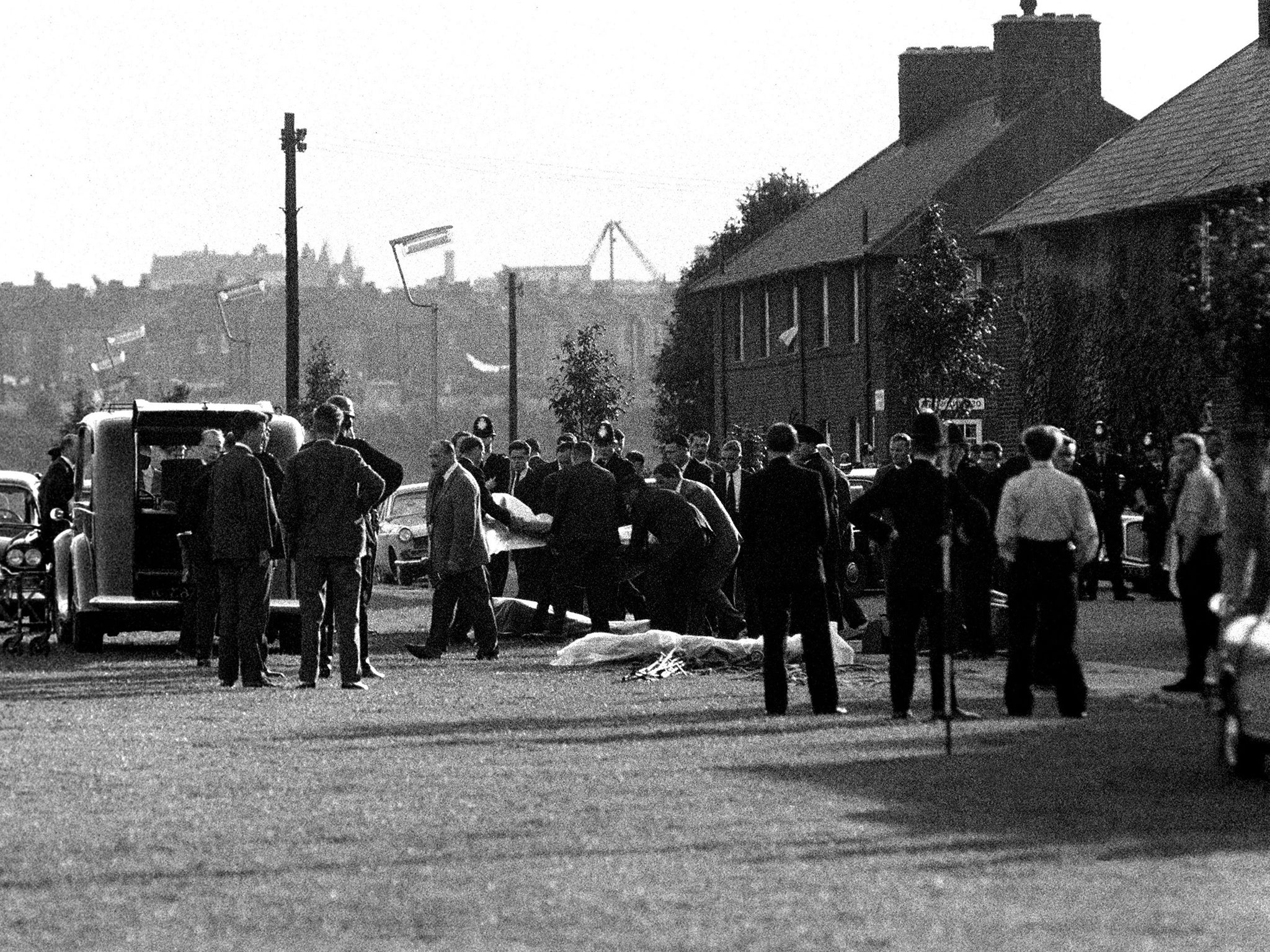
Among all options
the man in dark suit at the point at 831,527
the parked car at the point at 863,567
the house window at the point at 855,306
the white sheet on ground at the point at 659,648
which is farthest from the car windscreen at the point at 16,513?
the house window at the point at 855,306

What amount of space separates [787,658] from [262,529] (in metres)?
4.12

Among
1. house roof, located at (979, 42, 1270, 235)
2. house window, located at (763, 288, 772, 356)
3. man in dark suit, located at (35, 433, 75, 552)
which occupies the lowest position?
man in dark suit, located at (35, 433, 75, 552)

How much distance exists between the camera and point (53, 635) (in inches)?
1089

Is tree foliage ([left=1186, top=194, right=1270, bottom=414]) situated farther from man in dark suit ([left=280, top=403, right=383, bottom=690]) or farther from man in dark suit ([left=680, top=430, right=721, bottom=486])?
man in dark suit ([left=280, top=403, right=383, bottom=690])

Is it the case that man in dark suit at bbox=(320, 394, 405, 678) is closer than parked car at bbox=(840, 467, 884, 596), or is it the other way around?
man in dark suit at bbox=(320, 394, 405, 678)

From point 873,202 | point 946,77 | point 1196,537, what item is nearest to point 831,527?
point 1196,537

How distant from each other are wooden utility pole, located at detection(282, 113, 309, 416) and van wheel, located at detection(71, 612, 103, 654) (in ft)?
69.4

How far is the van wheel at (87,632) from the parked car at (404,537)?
51.5 feet

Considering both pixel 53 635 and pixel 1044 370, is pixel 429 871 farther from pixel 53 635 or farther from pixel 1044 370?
pixel 1044 370

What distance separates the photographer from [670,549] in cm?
2267

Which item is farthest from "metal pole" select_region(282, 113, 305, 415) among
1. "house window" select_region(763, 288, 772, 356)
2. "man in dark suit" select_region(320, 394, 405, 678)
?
"house window" select_region(763, 288, 772, 356)

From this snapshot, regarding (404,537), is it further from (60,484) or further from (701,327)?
(701,327)

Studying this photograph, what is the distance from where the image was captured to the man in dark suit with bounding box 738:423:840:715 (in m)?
16.5

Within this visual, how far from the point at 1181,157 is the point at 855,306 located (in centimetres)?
1898
